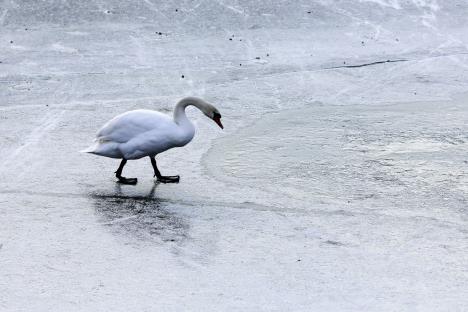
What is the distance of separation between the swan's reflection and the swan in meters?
→ 0.31

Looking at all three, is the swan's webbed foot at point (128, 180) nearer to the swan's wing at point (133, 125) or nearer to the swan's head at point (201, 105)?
the swan's wing at point (133, 125)

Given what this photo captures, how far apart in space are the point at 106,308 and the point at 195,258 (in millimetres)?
985

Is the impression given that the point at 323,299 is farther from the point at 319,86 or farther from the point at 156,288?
the point at 319,86

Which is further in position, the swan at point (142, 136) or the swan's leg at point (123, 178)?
the swan's leg at point (123, 178)

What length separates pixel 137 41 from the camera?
13508 mm

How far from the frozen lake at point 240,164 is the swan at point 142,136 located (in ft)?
0.96

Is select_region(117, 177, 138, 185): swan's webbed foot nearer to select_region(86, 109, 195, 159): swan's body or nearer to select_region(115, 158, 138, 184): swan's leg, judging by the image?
select_region(115, 158, 138, 184): swan's leg

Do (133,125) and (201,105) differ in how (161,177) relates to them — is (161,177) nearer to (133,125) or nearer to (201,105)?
(133,125)

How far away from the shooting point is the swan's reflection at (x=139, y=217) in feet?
22.7

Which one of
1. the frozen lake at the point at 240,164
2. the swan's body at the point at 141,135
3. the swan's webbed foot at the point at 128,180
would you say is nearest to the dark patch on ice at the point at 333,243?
the frozen lake at the point at 240,164

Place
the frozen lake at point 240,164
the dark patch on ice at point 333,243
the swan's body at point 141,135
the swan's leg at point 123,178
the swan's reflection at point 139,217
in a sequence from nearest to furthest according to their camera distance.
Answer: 1. the frozen lake at point 240,164
2. the dark patch on ice at point 333,243
3. the swan's reflection at point 139,217
4. the swan's body at point 141,135
5. the swan's leg at point 123,178

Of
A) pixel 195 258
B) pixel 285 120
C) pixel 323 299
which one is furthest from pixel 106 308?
pixel 285 120

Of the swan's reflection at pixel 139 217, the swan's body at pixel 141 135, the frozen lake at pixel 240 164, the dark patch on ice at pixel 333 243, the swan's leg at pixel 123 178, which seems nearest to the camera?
the frozen lake at pixel 240 164

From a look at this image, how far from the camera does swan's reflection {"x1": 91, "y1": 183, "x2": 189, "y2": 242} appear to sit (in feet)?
22.7
